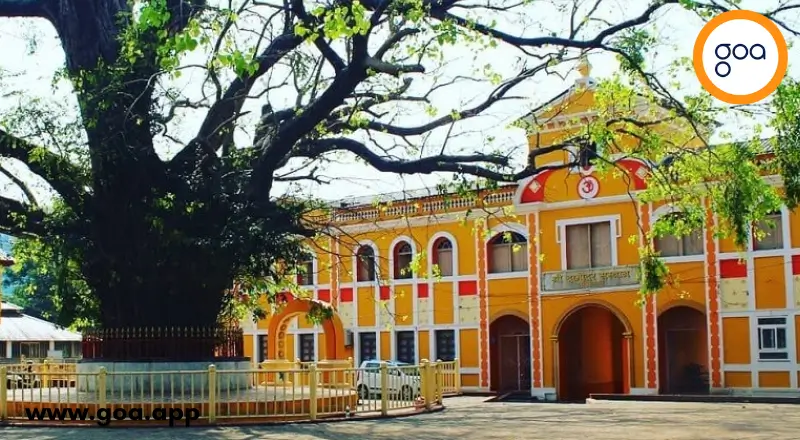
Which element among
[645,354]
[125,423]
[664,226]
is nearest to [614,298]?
[645,354]

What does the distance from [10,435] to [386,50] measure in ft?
29.2

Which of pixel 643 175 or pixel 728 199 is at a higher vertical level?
pixel 643 175

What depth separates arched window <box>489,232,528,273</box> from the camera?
3838cm

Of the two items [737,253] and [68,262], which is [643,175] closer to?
[737,253]

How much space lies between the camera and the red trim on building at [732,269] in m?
33.4

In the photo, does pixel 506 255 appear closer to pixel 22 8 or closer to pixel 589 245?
pixel 589 245

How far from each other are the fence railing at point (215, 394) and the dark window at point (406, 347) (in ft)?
63.3

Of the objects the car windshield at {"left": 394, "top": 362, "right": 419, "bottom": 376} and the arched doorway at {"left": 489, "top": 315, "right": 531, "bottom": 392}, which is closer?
the car windshield at {"left": 394, "top": 362, "right": 419, "bottom": 376}

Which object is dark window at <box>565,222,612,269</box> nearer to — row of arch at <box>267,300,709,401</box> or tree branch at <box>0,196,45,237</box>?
row of arch at <box>267,300,709,401</box>

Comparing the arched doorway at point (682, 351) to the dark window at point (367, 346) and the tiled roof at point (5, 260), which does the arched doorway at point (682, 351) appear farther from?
the tiled roof at point (5, 260)

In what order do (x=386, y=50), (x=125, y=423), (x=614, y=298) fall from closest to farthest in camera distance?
(x=125, y=423) < (x=386, y=50) < (x=614, y=298)

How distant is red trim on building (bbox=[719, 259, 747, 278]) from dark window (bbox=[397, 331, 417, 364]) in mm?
12375

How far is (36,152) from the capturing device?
62.9ft

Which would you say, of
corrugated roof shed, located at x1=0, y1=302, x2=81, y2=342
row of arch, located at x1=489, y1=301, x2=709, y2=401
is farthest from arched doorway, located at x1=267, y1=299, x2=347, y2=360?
corrugated roof shed, located at x1=0, y1=302, x2=81, y2=342
